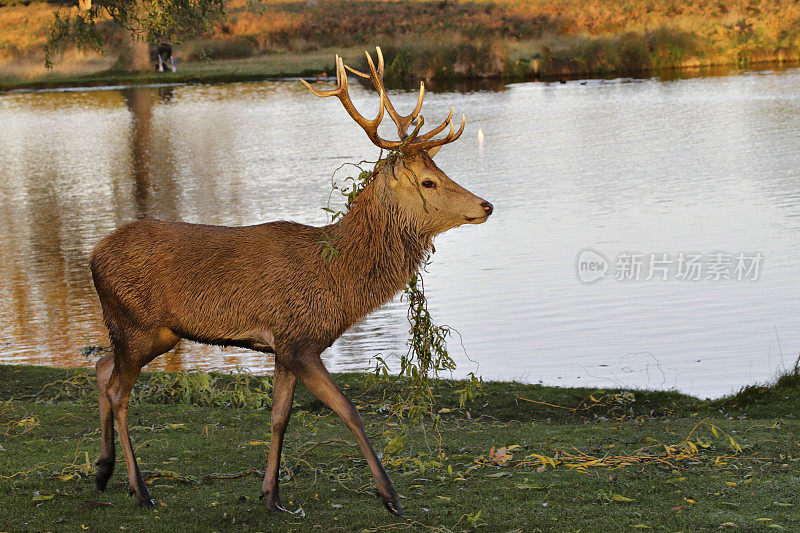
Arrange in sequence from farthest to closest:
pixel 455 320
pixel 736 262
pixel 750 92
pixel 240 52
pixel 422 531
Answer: pixel 240 52 < pixel 750 92 < pixel 736 262 < pixel 455 320 < pixel 422 531

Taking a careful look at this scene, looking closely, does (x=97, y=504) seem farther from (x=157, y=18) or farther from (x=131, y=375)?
(x=157, y=18)

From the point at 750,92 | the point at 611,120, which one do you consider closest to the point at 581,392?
the point at 611,120

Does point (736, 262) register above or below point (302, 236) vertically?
below

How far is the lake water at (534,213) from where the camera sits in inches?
425

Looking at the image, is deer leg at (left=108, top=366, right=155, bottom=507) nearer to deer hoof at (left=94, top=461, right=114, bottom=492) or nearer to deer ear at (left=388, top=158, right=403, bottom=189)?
deer hoof at (left=94, top=461, right=114, bottom=492)

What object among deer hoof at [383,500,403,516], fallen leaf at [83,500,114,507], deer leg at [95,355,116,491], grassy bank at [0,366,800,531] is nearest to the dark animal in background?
grassy bank at [0,366,800,531]

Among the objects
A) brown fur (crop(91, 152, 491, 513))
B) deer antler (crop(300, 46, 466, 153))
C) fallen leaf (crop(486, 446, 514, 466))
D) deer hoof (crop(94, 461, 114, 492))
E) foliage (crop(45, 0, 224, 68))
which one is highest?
foliage (crop(45, 0, 224, 68))

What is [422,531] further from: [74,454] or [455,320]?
[455,320]

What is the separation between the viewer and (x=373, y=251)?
5.69m

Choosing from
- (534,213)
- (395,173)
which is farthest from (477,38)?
(395,173)

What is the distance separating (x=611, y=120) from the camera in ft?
92.9

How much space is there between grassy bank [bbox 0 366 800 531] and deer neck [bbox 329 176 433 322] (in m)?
1.15

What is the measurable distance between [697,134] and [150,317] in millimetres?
21189

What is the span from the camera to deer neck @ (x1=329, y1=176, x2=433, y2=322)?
565 cm
